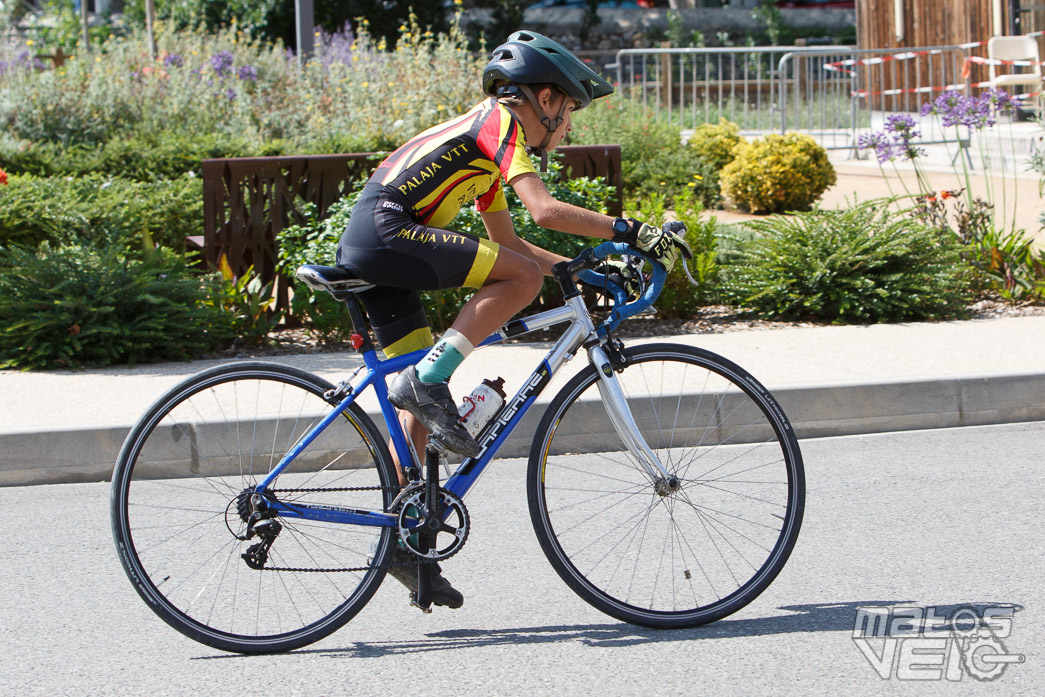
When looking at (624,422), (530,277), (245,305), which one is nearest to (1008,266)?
(245,305)

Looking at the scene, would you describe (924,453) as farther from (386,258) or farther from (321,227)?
(321,227)

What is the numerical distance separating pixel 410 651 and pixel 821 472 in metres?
2.59

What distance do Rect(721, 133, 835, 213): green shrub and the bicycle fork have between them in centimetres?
975

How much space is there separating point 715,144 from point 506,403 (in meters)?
11.6

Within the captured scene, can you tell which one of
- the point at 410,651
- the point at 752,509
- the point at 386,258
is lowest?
the point at 410,651

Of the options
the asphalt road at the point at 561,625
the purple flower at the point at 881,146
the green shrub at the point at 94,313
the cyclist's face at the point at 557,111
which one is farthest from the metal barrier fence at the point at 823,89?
the cyclist's face at the point at 557,111

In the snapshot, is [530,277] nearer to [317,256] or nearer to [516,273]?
[516,273]

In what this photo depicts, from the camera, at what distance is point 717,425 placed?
4043mm

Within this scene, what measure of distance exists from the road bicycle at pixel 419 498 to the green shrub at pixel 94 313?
3476 millimetres

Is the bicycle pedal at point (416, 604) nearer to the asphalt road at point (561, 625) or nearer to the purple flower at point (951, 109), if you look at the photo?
the asphalt road at point (561, 625)

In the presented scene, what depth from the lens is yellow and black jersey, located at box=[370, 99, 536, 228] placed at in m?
3.58

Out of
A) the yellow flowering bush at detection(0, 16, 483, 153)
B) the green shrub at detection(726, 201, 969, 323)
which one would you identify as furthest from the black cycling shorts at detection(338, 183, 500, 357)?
the yellow flowering bush at detection(0, 16, 483, 153)

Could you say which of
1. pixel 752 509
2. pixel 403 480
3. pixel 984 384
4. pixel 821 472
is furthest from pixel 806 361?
pixel 403 480

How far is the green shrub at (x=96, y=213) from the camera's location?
8.70 metres
